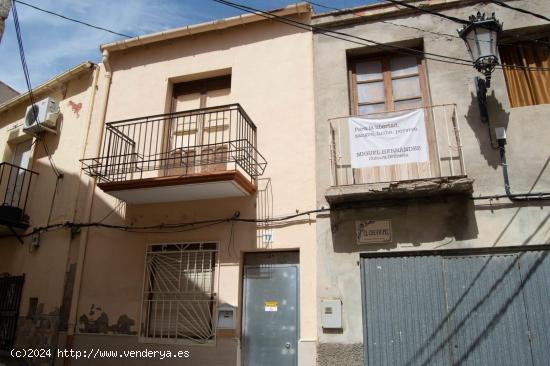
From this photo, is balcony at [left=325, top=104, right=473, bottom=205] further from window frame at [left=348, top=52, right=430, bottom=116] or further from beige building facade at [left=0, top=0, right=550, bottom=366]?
window frame at [left=348, top=52, right=430, bottom=116]

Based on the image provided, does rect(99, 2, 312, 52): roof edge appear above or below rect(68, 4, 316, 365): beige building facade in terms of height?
above

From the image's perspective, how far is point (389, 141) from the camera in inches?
259

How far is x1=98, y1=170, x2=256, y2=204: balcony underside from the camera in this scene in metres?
6.72

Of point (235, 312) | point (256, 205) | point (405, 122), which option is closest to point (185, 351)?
point (235, 312)

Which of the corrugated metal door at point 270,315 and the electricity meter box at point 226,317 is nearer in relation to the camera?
the corrugated metal door at point 270,315

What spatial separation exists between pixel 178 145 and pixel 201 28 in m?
2.30

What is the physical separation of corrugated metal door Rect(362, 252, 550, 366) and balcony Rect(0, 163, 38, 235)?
22.6ft

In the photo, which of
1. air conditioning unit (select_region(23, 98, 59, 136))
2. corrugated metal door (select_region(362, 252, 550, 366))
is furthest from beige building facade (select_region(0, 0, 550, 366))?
air conditioning unit (select_region(23, 98, 59, 136))

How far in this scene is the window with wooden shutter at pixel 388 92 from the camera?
22.7 ft

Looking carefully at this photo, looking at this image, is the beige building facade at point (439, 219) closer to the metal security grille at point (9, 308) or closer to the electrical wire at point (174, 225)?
the electrical wire at point (174, 225)

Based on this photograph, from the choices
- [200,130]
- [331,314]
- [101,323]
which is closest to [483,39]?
[331,314]

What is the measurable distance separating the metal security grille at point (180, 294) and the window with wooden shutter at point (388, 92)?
280 cm

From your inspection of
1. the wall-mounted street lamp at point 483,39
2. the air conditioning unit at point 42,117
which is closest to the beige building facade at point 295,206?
the air conditioning unit at point 42,117

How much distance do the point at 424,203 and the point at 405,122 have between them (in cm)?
121
